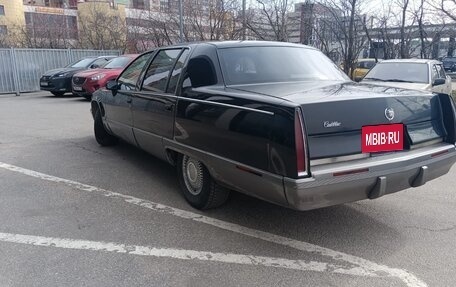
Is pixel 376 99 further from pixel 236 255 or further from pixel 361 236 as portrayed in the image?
pixel 236 255

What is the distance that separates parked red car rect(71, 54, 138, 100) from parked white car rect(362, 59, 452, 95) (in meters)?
8.01

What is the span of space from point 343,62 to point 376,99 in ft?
49.3

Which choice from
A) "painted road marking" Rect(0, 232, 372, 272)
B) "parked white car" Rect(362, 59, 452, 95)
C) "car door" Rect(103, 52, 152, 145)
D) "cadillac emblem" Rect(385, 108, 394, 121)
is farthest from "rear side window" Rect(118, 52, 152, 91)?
"parked white car" Rect(362, 59, 452, 95)

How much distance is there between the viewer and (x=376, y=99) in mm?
3172

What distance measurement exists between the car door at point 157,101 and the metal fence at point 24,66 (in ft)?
47.4

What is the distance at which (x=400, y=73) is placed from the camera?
30.5ft

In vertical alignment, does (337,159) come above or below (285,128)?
below

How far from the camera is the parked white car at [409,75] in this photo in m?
8.77

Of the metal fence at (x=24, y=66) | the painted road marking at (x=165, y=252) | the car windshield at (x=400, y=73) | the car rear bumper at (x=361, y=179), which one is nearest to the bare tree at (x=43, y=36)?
the metal fence at (x=24, y=66)

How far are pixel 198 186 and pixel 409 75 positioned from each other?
7.02 meters

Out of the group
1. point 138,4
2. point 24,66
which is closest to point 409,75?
point 24,66

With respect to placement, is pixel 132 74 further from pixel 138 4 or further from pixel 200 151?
pixel 138 4

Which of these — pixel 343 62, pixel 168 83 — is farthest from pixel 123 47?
pixel 168 83

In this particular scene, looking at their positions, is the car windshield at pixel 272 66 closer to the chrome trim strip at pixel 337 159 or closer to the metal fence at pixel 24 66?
the chrome trim strip at pixel 337 159
